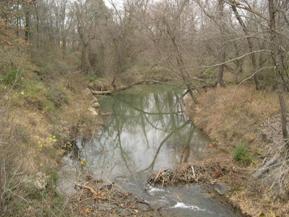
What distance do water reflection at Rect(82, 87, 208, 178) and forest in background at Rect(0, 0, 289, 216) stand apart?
2.53m

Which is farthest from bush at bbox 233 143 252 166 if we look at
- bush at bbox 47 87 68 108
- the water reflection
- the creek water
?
bush at bbox 47 87 68 108

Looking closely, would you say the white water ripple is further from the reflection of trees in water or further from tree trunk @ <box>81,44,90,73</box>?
tree trunk @ <box>81,44,90,73</box>

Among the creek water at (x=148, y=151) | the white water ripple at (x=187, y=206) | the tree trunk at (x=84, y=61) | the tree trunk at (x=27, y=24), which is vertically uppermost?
the tree trunk at (x=27, y=24)

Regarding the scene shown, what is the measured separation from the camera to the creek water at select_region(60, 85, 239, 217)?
400 inches

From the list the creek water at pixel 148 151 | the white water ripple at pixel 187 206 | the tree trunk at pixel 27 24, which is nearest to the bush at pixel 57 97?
the creek water at pixel 148 151

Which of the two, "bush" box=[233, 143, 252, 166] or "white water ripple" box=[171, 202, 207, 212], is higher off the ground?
"bush" box=[233, 143, 252, 166]

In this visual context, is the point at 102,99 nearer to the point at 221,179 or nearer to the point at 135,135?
the point at 135,135

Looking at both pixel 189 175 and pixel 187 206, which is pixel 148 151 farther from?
pixel 187 206

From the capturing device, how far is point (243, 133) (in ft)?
46.4

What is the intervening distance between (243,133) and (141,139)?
16.1 ft

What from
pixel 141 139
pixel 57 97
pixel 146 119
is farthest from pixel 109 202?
pixel 146 119

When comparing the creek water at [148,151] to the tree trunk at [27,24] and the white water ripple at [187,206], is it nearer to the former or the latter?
the white water ripple at [187,206]

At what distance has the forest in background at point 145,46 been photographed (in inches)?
402

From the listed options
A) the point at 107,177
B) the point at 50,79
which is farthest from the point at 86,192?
the point at 50,79
